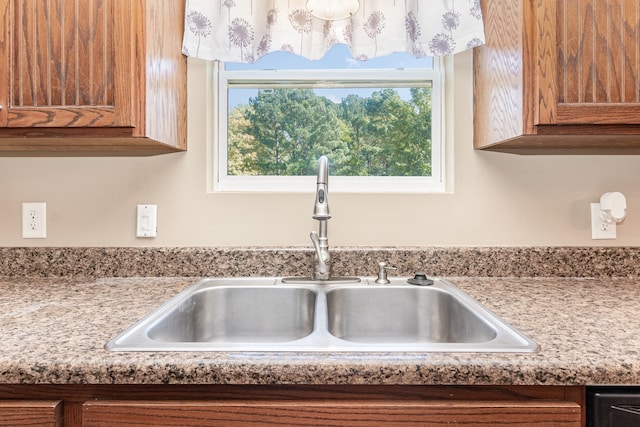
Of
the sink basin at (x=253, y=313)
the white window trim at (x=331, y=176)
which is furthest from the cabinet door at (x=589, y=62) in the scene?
the sink basin at (x=253, y=313)

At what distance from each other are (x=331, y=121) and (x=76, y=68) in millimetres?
808

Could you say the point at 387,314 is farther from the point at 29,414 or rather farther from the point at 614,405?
the point at 29,414

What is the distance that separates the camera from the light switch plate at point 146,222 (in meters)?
1.33

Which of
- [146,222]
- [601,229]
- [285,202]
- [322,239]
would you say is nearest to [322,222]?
[322,239]

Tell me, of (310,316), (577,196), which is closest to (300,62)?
(310,316)

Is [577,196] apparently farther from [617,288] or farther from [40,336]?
[40,336]

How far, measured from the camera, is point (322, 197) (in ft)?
3.88

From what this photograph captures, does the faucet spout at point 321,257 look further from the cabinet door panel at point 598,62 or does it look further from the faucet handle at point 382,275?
the cabinet door panel at point 598,62

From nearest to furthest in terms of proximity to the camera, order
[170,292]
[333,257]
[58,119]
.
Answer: [58,119], [170,292], [333,257]

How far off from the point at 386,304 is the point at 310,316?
233 mm

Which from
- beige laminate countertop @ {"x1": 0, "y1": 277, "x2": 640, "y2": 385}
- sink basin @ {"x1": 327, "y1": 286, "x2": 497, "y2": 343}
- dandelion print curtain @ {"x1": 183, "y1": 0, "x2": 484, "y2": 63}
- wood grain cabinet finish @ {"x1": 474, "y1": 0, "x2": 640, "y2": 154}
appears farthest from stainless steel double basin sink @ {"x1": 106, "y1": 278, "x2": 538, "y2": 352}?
dandelion print curtain @ {"x1": 183, "y1": 0, "x2": 484, "y2": 63}

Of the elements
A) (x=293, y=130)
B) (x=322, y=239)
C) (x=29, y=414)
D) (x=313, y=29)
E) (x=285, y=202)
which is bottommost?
(x=29, y=414)

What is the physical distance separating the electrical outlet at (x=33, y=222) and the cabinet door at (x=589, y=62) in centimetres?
157

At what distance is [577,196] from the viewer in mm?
1329
